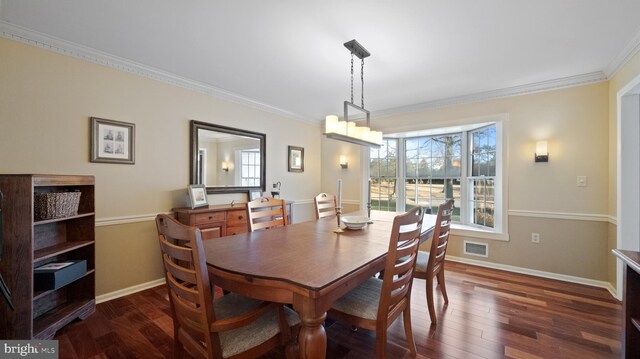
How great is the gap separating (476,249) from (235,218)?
130 inches

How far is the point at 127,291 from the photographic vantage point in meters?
2.69

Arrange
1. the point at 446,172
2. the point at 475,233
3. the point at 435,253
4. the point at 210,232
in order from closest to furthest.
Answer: the point at 435,253 → the point at 210,232 → the point at 475,233 → the point at 446,172

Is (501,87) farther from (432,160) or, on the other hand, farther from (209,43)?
(209,43)

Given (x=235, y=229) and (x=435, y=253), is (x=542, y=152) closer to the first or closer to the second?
(x=435, y=253)

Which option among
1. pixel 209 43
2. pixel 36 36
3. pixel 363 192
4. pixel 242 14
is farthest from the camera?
pixel 363 192

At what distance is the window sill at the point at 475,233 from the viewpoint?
11.5ft

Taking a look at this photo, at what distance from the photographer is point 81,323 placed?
2.16 meters

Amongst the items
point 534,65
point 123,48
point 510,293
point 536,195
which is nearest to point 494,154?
point 536,195

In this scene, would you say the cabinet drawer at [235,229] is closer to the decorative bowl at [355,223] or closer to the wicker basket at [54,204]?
the wicker basket at [54,204]

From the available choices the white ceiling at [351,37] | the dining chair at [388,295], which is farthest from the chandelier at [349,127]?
the dining chair at [388,295]

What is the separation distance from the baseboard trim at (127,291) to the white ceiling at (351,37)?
2.32 metres

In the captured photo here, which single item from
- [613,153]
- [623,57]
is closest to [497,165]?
[613,153]

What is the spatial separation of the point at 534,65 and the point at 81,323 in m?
4.84

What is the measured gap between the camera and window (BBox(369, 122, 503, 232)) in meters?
3.74
